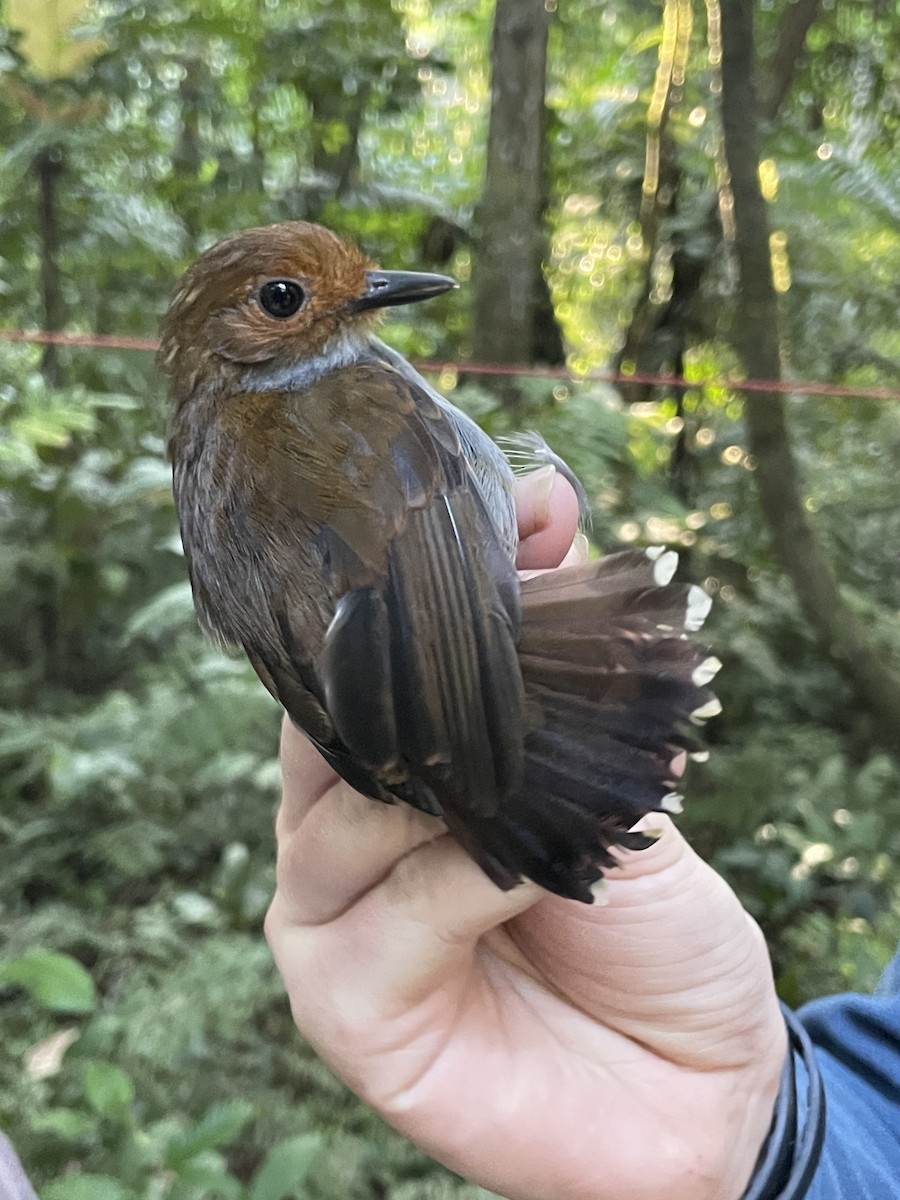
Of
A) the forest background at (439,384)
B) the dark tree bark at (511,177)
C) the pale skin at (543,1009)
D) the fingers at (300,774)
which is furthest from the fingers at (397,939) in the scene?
the dark tree bark at (511,177)

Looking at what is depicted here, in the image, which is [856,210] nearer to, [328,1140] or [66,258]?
[66,258]

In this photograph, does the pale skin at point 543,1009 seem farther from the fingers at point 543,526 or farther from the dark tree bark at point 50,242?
the dark tree bark at point 50,242

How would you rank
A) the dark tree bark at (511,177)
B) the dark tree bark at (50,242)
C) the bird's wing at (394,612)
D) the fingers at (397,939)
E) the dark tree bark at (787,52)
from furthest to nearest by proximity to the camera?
the dark tree bark at (787,52)
the dark tree bark at (511,177)
the dark tree bark at (50,242)
the fingers at (397,939)
the bird's wing at (394,612)

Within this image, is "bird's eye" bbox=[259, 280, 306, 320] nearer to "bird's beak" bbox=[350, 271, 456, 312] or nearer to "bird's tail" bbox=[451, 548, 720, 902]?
"bird's beak" bbox=[350, 271, 456, 312]

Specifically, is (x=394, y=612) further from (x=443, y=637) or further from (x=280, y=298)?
(x=280, y=298)

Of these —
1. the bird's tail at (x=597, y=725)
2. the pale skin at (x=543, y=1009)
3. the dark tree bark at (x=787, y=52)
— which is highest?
the dark tree bark at (x=787, y=52)

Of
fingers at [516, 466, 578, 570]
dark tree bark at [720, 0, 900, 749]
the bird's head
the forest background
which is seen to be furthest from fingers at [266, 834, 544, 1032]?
dark tree bark at [720, 0, 900, 749]

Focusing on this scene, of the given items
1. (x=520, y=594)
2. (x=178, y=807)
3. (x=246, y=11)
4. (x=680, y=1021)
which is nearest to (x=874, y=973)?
(x=680, y=1021)
